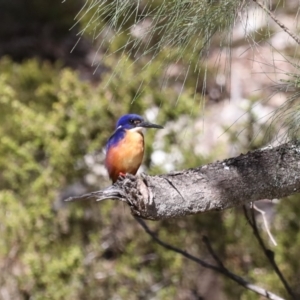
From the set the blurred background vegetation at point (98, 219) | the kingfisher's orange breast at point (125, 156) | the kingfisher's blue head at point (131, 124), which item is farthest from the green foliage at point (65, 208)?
the kingfisher's orange breast at point (125, 156)

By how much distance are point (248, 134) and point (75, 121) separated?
67cm

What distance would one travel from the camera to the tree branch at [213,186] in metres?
0.98

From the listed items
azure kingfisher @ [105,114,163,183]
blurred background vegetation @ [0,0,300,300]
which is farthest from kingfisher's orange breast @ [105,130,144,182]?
blurred background vegetation @ [0,0,300,300]

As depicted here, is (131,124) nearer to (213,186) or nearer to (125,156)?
(125,156)

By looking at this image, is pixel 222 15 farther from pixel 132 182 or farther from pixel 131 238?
pixel 131 238

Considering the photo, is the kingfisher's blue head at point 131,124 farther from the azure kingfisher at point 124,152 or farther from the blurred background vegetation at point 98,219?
the blurred background vegetation at point 98,219

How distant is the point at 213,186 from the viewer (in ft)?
3.40

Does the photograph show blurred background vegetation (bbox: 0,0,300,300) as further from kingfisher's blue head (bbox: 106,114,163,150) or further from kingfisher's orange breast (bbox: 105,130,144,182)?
kingfisher's orange breast (bbox: 105,130,144,182)

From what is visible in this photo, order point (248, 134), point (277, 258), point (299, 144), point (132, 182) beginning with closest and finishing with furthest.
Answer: point (132, 182) < point (299, 144) < point (277, 258) < point (248, 134)

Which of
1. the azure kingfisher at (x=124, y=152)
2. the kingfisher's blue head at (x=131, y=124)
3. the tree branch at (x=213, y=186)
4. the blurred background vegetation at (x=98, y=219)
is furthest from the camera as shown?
the blurred background vegetation at (x=98, y=219)

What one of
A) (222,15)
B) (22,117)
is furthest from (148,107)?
(222,15)

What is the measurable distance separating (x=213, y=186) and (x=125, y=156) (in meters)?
0.98

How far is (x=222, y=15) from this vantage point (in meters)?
1.16

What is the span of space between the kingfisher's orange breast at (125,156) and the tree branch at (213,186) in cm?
92
